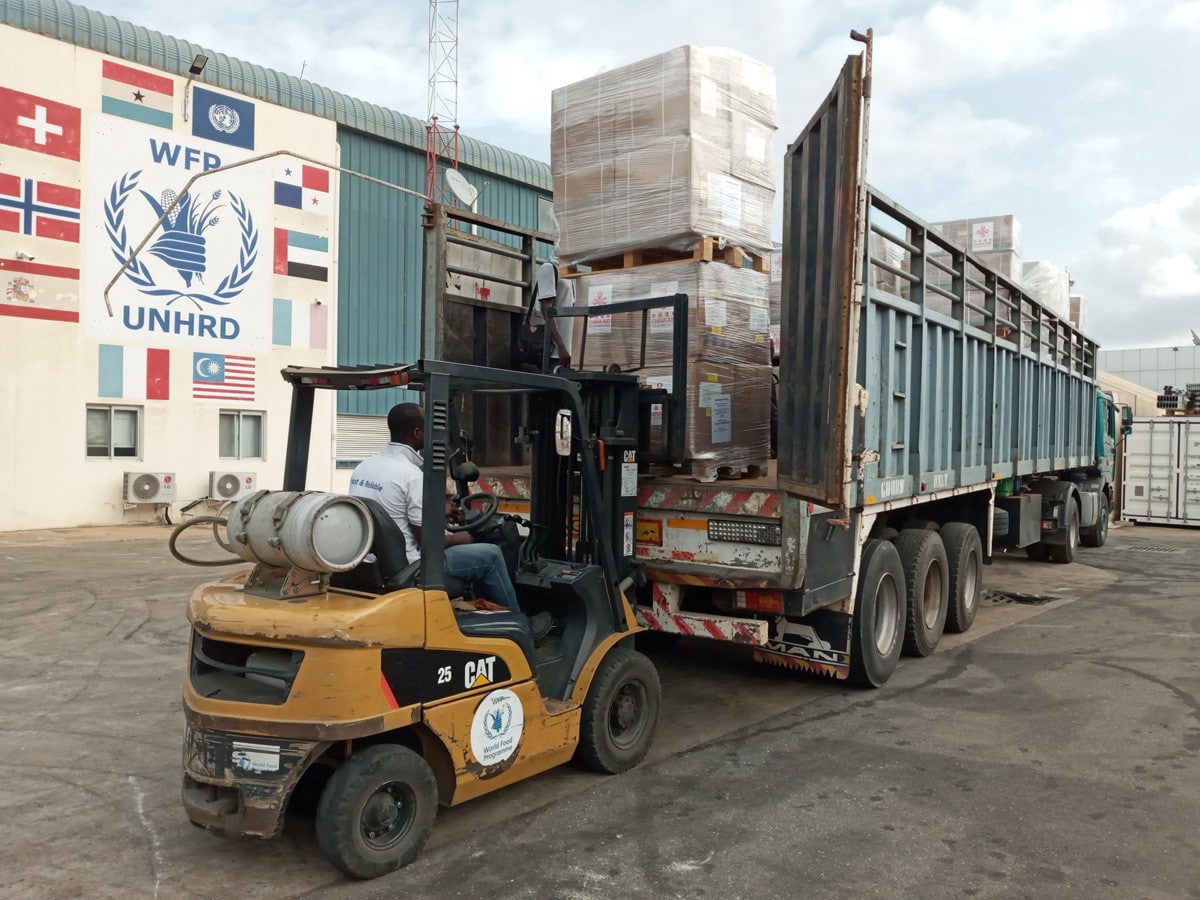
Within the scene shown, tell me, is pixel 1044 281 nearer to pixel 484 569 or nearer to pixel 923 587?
pixel 923 587

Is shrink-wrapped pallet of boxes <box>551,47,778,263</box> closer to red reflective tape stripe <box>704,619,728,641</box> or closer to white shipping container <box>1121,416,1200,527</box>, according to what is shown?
red reflective tape stripe <box>704,619,728,641</box>

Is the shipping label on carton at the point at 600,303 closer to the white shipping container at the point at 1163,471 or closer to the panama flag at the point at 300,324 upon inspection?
the panama flag at the point at 300,324

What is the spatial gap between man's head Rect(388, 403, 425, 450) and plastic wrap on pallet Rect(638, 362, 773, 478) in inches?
68.6

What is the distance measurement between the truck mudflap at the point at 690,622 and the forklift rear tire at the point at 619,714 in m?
0.57

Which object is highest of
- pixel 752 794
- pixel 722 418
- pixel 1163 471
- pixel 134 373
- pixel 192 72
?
pixel 192 72

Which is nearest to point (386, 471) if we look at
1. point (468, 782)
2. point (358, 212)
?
point (468, 782)

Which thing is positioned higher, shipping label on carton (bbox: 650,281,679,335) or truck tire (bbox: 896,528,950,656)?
shipping label on carton (bbox: 650,281,679,335)

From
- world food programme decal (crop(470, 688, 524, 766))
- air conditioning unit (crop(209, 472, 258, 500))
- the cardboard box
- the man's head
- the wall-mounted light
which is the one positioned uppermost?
the wall-mounted light

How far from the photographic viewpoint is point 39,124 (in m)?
14.6

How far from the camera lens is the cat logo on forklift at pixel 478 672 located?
3.82 meters

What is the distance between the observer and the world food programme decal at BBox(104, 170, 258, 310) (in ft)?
51.1

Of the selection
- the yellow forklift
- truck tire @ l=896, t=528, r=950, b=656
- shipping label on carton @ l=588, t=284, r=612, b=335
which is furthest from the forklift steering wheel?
truck tire @ l=896, t=528, r=950, b=656

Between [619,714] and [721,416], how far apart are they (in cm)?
184

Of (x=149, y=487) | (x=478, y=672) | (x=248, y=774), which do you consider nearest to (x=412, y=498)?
(x=478, y=672)
